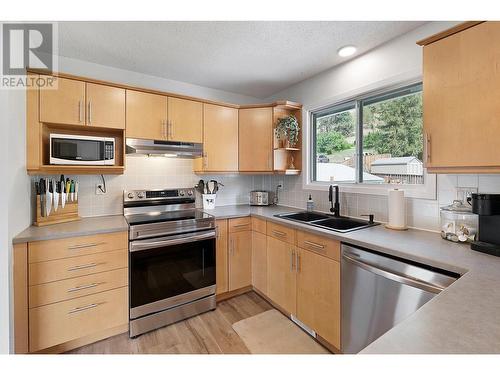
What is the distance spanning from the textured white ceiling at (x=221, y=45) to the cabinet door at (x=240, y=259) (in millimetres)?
1763

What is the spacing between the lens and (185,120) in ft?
8.34

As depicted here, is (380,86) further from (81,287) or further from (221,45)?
(81,287)

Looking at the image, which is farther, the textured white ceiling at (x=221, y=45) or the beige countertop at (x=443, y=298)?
the textured white ceiling at (x=221, y=45)

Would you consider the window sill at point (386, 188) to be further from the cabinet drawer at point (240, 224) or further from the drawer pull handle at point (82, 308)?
the drawer pull handle at point (82, 308)

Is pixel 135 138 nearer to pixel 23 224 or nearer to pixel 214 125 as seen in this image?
pixel 214 125

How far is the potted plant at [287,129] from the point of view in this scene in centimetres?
274

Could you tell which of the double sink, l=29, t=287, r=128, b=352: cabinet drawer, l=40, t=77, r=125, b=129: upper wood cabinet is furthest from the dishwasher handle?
l=40, t=77, r=125, b=129: upper wood cabinet

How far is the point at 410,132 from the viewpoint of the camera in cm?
196

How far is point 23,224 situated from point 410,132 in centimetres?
310

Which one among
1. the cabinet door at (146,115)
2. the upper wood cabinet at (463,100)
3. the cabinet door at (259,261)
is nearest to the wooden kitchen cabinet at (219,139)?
the cabinet door at (146,115)

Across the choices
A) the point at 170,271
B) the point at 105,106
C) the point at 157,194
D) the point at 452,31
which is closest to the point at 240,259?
the point at 170,271
